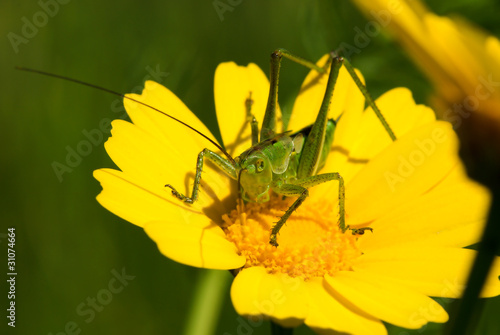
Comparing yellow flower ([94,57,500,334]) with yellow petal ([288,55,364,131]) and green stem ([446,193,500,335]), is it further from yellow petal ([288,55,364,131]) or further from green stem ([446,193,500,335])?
green stem ([446,193,500,335])

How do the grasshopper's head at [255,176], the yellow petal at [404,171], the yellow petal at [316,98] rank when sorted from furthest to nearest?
the yellow petal at [316,98] → the yellow petal at [404,171] → the grasshopper's head at [255,176]

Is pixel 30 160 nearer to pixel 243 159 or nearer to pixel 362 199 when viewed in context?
pixel 243 159

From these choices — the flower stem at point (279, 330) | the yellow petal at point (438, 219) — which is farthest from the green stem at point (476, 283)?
the yellow petal at point (438, 219)

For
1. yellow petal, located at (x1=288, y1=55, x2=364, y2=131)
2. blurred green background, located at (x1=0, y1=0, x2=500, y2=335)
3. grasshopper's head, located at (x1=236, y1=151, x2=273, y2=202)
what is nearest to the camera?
grasshopper's head, located at (x1=236, y1=151, x2=273, y2=202)

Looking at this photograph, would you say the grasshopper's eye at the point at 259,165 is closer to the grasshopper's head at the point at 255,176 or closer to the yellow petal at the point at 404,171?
the grasshopper's head at the point at 255,176

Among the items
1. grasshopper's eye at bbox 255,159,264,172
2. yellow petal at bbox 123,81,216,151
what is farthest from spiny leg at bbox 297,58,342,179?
yellow petal at bbox 123,81,216,151

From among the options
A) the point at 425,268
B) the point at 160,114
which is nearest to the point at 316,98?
the point at 160,114

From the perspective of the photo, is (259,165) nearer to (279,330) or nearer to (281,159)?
(281,159)

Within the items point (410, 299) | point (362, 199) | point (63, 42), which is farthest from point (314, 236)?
point (63, 42)
